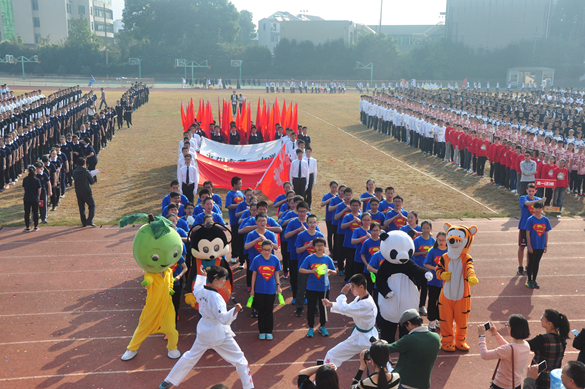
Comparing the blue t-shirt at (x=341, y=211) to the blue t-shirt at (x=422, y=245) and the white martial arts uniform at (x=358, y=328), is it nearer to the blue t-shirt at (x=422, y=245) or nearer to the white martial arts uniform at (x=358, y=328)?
the blue t-shirt at (x=422, y=245)

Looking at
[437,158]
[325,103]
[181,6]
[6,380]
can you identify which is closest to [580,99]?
[325,103]

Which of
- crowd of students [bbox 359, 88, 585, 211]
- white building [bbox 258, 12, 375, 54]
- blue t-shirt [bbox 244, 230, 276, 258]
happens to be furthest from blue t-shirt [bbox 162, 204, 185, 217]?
white building [bbox 258, 12, 375, 54]

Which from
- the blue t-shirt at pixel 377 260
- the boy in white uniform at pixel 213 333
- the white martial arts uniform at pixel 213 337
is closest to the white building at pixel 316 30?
the blue t-shirt at pixel 377 260

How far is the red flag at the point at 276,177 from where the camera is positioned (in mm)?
15070

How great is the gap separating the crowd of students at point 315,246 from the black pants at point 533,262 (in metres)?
0.02

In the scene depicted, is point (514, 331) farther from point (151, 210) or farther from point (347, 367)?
point (151, 210)

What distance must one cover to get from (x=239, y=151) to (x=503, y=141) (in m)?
9.97

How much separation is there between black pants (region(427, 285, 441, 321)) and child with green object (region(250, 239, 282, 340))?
8.45ft

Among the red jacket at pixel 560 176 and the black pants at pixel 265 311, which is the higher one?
the red jacket at pixel 560 176

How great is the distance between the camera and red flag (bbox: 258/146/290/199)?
1507 centimetres

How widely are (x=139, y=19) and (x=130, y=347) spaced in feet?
291

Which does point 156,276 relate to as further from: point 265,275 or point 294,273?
point 294,273

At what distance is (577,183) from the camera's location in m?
17.6

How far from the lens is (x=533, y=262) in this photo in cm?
1012
